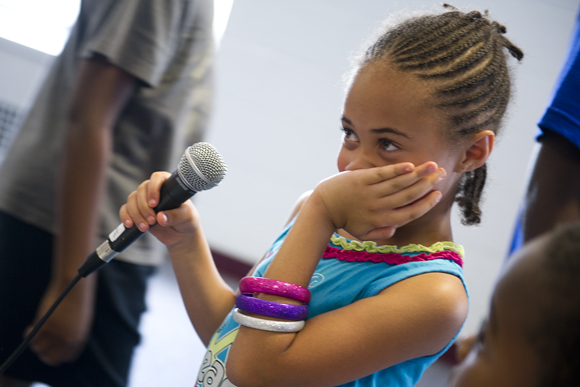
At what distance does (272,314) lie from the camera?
66 cm

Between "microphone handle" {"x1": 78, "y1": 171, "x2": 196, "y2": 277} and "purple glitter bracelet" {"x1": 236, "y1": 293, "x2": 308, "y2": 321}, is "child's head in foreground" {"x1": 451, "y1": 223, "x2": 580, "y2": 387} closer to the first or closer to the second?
"purple glitter bracelet" {"x1": 236, "y1": 293, "x2": 308, "y2": 321}

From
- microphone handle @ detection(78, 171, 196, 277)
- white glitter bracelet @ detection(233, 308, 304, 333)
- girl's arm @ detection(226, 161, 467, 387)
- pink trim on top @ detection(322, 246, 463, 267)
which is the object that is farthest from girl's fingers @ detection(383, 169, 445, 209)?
microphone handle @ detection(78, 171, 196, 277)

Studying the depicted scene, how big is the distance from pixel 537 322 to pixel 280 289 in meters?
0.38

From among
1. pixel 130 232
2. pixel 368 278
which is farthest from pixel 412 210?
pixel 130 232

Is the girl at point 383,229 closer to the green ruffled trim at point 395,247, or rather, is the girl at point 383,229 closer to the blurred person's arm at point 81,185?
the green ruffled trim at point 395,247

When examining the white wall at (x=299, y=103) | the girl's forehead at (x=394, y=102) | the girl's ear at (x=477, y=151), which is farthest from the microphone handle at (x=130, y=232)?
the white wall at (x=299, y=103)

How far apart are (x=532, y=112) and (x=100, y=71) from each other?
9.61 ft

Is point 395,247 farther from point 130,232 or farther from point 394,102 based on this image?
point 130,232

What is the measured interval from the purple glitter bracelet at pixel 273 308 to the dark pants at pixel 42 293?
575 mm

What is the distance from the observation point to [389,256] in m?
0.77

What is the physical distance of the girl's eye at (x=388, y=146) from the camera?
2.42ft

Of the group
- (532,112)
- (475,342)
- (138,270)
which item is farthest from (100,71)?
(532,112)

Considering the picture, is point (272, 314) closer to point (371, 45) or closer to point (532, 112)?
point (371, 45)

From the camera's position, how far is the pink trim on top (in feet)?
2.48
